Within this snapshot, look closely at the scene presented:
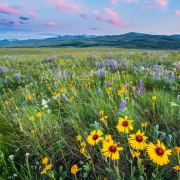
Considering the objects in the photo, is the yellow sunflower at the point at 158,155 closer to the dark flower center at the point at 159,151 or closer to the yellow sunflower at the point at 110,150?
the dark flower center at the point at 159,151

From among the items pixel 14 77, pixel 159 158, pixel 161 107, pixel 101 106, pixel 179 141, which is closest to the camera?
pixel 159 158

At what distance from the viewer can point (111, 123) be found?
7.25 ft

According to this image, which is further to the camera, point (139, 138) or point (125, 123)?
point (125, 123)

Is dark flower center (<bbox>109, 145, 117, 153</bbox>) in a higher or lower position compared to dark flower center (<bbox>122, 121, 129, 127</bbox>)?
lower

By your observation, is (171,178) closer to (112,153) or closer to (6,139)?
(112,153)

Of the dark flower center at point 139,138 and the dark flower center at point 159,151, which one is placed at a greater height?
the dark flower center at point 139,138

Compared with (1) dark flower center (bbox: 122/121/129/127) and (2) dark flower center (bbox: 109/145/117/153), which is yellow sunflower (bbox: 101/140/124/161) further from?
(1) dark flower center (bbox: 122/121/129/127)

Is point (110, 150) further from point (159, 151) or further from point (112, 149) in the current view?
point (159, 151)

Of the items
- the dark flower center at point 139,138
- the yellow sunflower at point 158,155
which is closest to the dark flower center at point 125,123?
the dark flower center at point 139,138

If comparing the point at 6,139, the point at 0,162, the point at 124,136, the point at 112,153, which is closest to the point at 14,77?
the point at 6,139

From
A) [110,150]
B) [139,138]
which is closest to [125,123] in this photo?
[139,138]

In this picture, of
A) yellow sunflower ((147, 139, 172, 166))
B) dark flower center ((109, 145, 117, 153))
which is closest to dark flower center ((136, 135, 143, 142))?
yellow sunflower ((147, 139, 172, 166))

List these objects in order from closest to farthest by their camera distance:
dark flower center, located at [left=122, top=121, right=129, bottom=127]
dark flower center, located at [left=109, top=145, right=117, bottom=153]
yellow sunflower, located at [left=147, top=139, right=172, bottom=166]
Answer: yellow sunflower, located at [left=147, top=139, right=172, bottom=166], dark flower center, located at [left=109, top=145, right=117, bottom=153], dark flower center, located at [left=122, top=121, right=129, bottom=127]

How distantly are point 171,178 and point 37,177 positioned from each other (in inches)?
54.9
